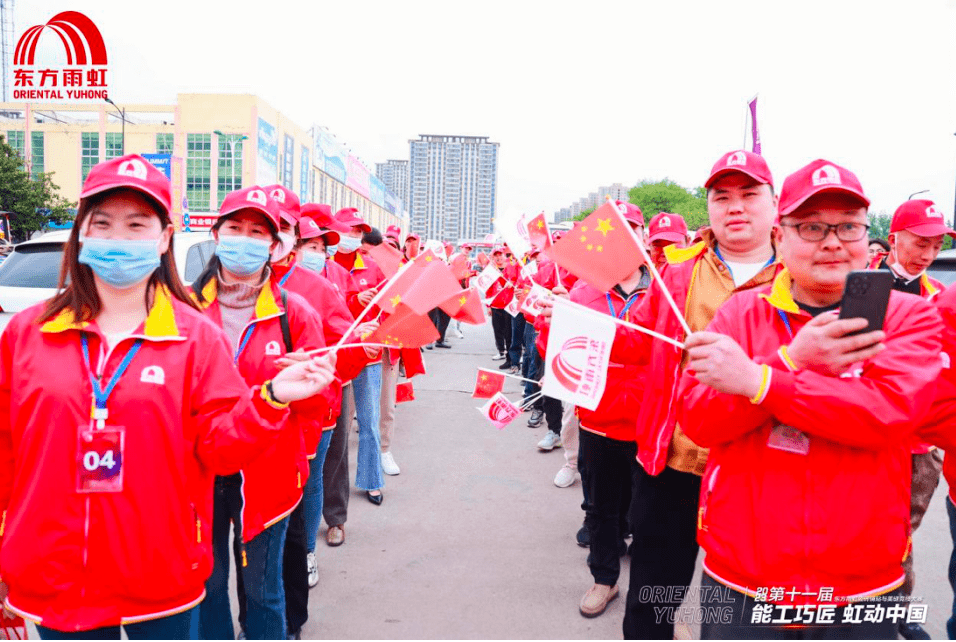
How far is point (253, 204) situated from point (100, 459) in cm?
131

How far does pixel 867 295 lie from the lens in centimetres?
154

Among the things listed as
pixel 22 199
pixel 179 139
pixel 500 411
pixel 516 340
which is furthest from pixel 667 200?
pixel 500 411

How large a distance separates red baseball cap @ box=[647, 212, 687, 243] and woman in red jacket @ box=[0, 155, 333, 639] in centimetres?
357

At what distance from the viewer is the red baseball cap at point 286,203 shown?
3526 mm

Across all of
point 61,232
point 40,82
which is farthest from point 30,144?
point 61,232

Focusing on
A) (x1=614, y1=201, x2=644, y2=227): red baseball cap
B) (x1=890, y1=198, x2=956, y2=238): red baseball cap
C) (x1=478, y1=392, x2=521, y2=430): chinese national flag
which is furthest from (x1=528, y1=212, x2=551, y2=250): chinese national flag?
(x1=890, y1=198, x2=956, y2=238): red baseball cap

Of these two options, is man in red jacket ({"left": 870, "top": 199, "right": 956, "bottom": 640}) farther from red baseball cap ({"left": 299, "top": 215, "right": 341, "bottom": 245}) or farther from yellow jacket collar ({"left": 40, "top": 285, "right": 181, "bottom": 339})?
yellow jacket collar ({"left": 40, "top": 285, "right": 181, "bottom": 339})

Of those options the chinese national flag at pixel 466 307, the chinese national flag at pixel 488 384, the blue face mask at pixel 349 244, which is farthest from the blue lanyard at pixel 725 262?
the blue face mask at pixel 349 244

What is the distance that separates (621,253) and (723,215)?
2.20 feet

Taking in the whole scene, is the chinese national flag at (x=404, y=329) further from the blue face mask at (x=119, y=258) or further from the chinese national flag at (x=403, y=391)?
the chinese national flag at (x=403, y=391)

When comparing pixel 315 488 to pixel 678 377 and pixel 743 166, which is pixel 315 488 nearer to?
pixel 678 377

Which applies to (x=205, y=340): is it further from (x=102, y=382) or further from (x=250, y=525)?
(x=250, y=525)

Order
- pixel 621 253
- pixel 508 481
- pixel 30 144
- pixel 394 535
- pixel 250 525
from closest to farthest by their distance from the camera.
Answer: pixel 621 253, pixel 250 525, pixel 394 535, pixel 508 481, pixel 30 144

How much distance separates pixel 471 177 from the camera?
434 feet
